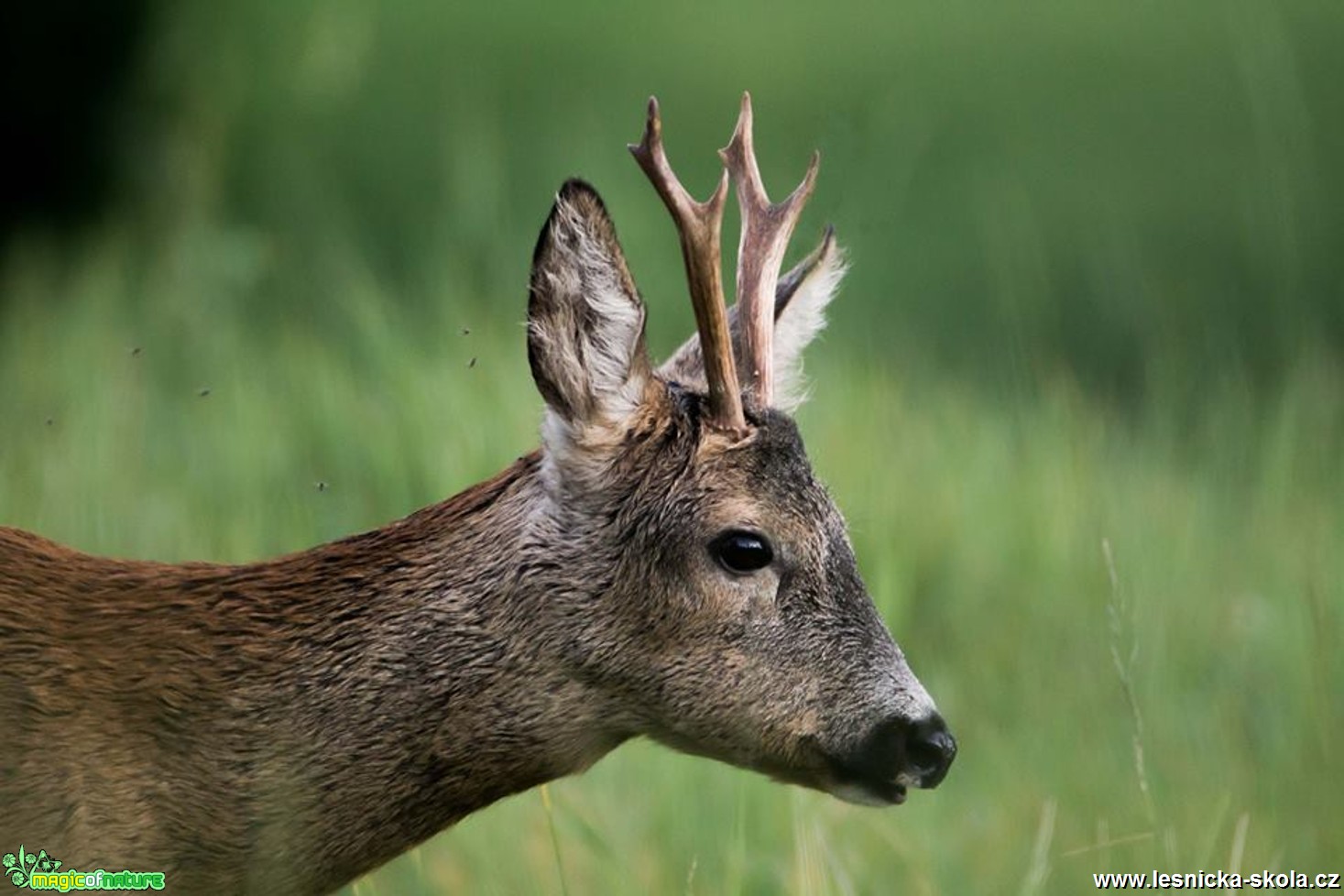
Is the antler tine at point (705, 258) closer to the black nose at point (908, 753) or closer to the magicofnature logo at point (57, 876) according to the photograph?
the black nose at point (908, 753)

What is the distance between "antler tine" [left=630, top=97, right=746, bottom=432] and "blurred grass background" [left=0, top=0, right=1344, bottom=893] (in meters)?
1.04

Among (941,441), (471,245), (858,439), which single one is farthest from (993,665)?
(471,245)

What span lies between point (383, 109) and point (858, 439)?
5169mm

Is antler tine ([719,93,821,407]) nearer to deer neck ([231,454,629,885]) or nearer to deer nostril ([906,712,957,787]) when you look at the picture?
deer neck ([231,454,629,885])

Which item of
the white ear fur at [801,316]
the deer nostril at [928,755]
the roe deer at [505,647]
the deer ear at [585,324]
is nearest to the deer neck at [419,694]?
the roe deer at [505,647]

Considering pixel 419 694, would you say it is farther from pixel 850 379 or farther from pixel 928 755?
pixel 850 379

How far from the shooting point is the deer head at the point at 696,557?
4.24 meters

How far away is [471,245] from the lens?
8695mm

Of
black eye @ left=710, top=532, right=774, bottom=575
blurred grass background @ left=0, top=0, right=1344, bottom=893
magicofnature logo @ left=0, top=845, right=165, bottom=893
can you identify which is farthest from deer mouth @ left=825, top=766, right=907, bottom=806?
magicofnature logo @ left=0, top=845, right=165, bottom=893

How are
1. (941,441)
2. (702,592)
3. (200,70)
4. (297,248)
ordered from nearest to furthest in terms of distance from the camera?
(702,592), (941,441), (200,70), (297,248)

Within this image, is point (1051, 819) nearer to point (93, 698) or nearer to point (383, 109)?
point (93, 698)

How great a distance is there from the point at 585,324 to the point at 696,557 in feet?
1.52

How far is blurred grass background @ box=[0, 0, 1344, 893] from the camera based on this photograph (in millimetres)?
5500

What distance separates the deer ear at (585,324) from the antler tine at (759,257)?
0.34 meters
